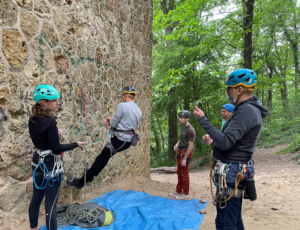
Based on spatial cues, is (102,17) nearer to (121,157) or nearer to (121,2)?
(121,2)

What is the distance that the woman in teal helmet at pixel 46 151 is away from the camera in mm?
2262

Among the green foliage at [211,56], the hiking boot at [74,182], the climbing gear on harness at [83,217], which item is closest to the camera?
the climbing gear on harness at [83,217]

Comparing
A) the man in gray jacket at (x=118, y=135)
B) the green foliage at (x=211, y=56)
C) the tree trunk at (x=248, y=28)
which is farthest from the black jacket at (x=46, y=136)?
the tree trunk at (x=248, y=28)

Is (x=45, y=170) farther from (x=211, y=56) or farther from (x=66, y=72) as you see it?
(x=211, y=56)

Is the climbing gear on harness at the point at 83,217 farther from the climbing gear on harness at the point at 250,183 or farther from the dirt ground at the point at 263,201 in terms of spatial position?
the climbing gear on harness at the point at 250,183

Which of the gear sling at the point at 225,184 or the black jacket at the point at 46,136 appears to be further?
the black jacket at the point at 46,136

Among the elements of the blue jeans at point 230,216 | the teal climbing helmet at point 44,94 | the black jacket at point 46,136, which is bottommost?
the blue jeans at point 230,216

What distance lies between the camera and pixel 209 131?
1.88 metres

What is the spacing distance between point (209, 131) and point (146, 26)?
564cm

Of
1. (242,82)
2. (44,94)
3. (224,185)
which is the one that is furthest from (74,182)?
(242,82)

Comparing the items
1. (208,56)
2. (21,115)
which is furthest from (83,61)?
(208,56)

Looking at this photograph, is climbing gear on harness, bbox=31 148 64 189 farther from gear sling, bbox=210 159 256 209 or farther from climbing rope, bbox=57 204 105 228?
gear sling, bbox=210 159 256 209

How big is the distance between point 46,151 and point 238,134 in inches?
76.1

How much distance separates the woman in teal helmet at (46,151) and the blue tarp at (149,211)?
2.20 feet
